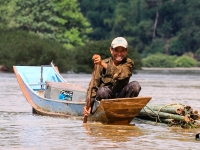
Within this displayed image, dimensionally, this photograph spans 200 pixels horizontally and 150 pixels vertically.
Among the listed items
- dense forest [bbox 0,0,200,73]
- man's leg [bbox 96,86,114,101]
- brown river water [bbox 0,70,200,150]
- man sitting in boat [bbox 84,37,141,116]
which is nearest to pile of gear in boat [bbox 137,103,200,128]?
brown river water [bbox 0,70,200,150]

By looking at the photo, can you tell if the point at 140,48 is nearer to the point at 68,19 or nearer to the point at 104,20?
the point at 104,20

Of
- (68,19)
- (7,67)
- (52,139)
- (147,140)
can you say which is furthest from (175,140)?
(68,19)

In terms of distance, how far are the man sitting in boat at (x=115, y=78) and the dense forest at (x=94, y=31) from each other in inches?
1401

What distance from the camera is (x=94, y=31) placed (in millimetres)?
102062

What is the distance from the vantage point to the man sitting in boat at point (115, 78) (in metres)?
13.6

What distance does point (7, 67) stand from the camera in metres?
50.7

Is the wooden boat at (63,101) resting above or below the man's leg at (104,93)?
below

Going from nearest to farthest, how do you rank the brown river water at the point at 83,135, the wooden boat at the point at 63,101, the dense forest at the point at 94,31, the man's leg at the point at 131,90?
the brown river water at the point at 83,135 < the wooden boat at the point at 63,101 < the man's leg at the point at 131,90 < the dense forest at the point at 94,31

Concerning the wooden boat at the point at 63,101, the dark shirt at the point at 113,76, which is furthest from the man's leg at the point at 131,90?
the wooden boat at the point at 63,101

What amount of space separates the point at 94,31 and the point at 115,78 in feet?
291

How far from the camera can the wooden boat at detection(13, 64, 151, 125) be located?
13.4 metres

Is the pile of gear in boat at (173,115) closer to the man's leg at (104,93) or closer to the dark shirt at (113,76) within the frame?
the dark shirt at (113,76)

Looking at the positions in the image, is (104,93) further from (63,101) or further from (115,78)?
(63,101)

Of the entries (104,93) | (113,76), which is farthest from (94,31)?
Answer: (104,93)
